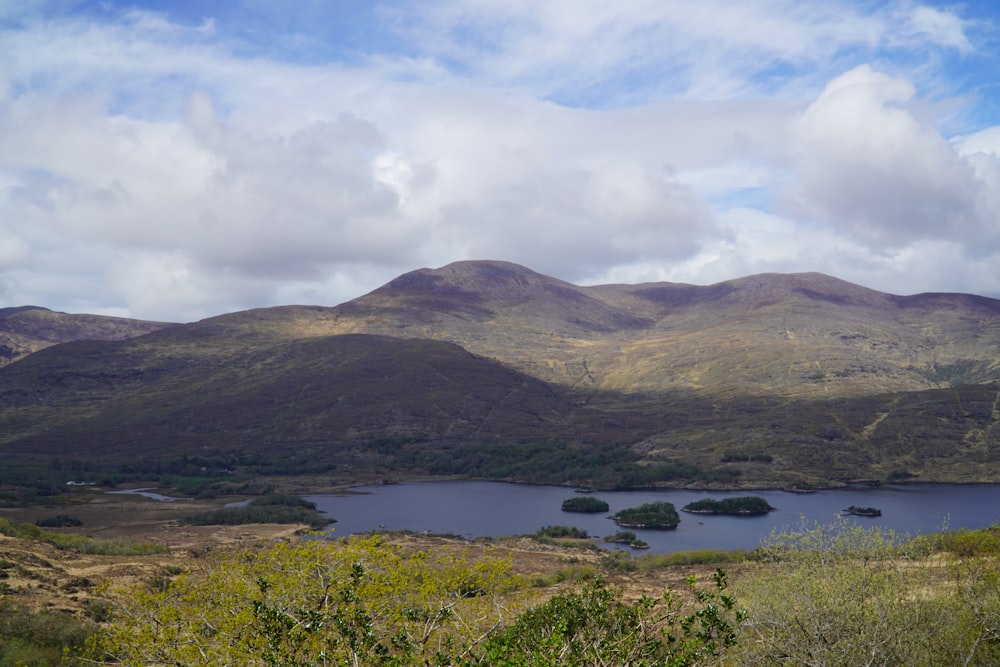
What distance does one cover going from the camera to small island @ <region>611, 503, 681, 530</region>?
3531 inches

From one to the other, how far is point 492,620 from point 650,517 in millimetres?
72348

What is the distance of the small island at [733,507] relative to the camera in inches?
3829

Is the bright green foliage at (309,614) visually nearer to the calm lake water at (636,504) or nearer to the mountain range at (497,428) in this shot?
the calm lake water at (636,504)

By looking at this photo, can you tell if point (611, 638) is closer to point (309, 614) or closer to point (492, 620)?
point (309, 614)

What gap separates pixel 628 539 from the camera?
3135 inches

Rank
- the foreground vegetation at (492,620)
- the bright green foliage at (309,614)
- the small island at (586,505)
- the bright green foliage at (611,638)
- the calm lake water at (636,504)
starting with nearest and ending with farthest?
1. the bright green foliage at (611,638)
2. the foreground vegetation at (492,620)
3. the bright green foliage at (309,614)
4. the calm lake water at (636,504)
5. the small island at (586,505)

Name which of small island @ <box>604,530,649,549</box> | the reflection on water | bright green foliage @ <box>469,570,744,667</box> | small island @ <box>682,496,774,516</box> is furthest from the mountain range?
bright green foliage @ <box>469,570,744,667</box>

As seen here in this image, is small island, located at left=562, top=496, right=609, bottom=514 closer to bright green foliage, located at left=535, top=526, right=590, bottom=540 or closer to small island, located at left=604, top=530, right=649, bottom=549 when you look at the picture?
small island, located at left=604, top=530, right=649, bottom=549

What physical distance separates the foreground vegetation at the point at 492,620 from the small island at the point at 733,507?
73.3 m

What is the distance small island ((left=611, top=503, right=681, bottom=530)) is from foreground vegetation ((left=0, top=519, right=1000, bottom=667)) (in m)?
63.9

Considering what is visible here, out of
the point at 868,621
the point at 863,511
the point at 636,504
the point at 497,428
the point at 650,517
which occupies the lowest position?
the point at 636,504

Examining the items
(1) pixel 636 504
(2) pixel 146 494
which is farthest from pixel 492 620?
(2) pixel 146 494

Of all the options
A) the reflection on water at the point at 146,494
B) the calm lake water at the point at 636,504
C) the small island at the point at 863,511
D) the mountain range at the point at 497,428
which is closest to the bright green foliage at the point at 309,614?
the calm lake water at the point at 636,504

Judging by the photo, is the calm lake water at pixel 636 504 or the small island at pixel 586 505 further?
the small island at pixel 586 505
